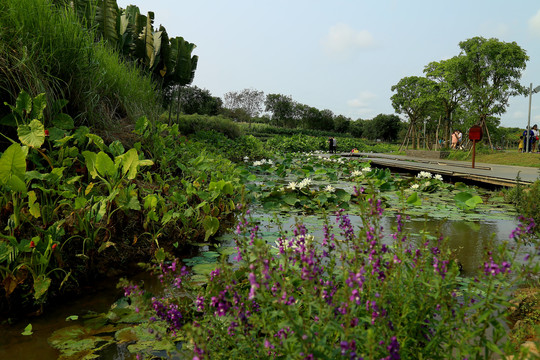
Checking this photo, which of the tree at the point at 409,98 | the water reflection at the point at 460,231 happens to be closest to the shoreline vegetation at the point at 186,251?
the water reflection at the point at 460,231

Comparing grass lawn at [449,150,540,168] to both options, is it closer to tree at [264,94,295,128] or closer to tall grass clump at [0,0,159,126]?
tall grass clump at [0,0,159,126]

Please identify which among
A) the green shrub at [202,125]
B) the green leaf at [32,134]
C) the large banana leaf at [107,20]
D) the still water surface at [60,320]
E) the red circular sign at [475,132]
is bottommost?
the still water surface at [60,320]

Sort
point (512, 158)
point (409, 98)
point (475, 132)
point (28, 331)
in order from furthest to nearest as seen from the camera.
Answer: point (409, 98)
point (512, 158)
point (475, 132)
point (28, 331)

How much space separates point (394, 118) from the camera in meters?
70.6

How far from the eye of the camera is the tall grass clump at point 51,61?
3.15 meters

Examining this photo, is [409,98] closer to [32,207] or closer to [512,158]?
[512,158]

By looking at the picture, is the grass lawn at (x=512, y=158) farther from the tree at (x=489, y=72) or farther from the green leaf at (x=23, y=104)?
the green leaf at (x=23, y=104)

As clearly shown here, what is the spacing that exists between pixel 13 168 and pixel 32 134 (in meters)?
0.60

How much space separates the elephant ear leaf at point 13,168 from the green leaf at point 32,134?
1.48 feet

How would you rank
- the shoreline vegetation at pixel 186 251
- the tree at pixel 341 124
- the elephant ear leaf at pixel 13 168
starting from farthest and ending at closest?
the tree at pixel 341 124, the elephant ear leaf at pixel 13 168, the shoreline vegetation at pixel 186 251

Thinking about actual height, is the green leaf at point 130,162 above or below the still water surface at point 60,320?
above

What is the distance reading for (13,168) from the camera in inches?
90.5

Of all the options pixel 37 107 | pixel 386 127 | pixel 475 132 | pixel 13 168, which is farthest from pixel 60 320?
pixel 386 127

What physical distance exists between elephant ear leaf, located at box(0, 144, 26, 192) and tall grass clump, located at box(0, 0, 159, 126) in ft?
3.44
